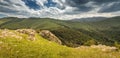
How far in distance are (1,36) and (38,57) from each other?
859 cm

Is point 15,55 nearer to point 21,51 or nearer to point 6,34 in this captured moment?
point 21,51

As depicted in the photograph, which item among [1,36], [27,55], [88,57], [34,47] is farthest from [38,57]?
[1,36]

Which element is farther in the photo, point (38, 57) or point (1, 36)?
point (1, 36)

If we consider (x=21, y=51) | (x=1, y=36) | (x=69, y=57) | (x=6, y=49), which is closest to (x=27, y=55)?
(x=21, y=51)

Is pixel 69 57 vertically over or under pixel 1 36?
under

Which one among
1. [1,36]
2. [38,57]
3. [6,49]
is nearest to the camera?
[38,57]

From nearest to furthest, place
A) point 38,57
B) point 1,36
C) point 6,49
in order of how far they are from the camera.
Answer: point 38,57, point 6,49, point 1,36

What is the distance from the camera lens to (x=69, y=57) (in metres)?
27.0

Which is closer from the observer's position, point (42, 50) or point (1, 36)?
point (42, 50)

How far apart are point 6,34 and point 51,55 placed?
9586 millimetres

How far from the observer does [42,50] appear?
2775 cm

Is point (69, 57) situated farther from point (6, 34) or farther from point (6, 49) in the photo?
point (6, 34)

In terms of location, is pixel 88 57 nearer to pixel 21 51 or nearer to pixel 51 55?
pixel 51 55

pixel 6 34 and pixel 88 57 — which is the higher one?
pixel 6 34
